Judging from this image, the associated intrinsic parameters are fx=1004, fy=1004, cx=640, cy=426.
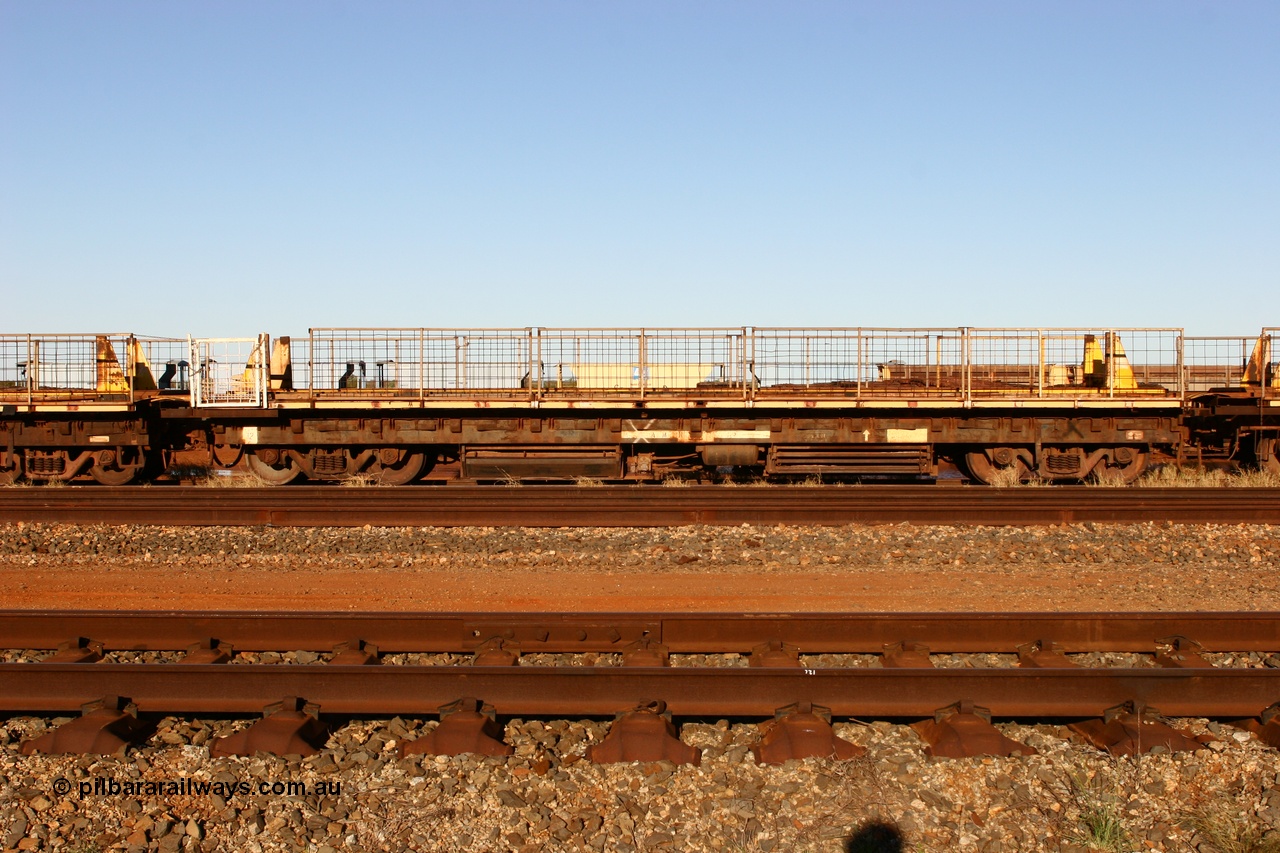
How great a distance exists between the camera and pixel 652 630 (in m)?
6.48

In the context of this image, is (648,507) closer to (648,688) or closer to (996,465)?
(648,688)

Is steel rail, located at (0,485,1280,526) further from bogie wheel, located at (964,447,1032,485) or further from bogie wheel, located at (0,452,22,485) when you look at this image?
bogie wheel, located at (0,452,22,485)

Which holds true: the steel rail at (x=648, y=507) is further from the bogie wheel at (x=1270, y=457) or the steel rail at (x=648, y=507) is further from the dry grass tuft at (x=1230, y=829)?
the dry grass tuft at (x=1230, y=829)

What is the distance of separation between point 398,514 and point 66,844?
28.5 feet

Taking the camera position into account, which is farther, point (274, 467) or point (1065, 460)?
point (274, 467)

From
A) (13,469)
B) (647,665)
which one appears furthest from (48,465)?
(647,665)

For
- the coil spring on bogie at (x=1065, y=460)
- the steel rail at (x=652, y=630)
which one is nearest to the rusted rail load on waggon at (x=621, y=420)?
the coil spring on bogie at (x=1065, y=460)

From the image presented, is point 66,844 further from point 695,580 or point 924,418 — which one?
point 924,418

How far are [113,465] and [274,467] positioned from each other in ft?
9.56

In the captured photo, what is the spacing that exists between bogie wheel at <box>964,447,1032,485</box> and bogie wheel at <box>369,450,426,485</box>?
10.0 metres

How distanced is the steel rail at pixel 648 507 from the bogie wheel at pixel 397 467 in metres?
3.17

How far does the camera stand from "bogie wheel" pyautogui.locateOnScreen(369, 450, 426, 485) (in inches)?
718

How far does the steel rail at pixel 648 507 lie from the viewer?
12.5m

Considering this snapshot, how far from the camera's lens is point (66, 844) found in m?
4.03
